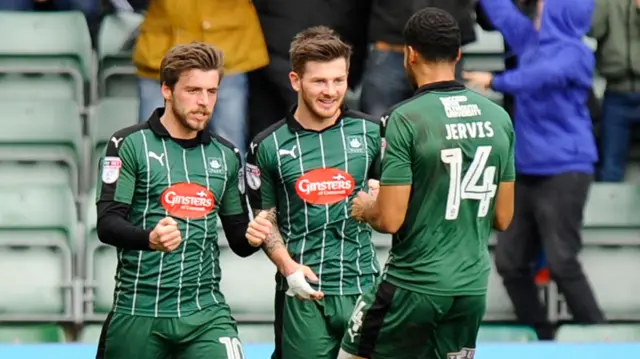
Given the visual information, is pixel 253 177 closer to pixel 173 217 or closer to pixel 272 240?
pixel 272 240

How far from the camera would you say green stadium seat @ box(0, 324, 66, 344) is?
814cm

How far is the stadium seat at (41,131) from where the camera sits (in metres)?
8.77

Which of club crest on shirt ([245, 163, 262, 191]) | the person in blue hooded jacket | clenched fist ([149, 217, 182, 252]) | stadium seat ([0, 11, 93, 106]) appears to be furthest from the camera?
stadium seat ([0, 11, 93, 106])

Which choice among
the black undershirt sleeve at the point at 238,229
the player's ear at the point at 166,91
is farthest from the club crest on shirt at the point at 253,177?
the player's ear at the point at 166,91

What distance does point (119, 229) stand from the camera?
5.25 meters

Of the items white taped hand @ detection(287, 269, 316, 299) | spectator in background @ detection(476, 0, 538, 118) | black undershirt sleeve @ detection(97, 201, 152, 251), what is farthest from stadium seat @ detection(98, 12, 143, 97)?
black undershirt sleeve @ detection(97, 201, 152, 251)

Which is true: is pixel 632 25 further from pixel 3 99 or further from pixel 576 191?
pixel 3 99

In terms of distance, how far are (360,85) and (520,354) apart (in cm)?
197

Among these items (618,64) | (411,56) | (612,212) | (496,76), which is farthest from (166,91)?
(612,212)

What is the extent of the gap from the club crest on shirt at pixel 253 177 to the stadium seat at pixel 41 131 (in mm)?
3080

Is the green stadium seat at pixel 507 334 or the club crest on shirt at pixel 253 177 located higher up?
the club crest on shirt at pixel 253 177

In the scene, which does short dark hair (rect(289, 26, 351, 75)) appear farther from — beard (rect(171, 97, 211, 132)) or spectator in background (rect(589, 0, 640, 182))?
spectator in background (rect(589, 0, 640, 182))

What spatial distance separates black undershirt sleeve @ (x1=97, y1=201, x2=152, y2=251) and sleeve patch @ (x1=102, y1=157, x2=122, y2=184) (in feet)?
0.27

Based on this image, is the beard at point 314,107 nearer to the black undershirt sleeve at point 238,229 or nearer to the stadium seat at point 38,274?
the black undershirt sleeve at point 238,229
